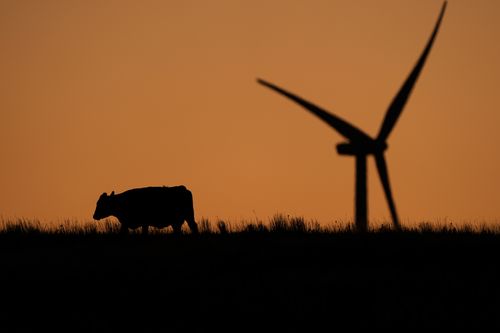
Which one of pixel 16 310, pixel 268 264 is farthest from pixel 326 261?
pixel 16 310

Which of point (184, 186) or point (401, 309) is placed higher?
point (184, 186)

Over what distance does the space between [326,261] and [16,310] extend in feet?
21.3

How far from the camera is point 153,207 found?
26266 mm

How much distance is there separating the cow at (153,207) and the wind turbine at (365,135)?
481 centimetres

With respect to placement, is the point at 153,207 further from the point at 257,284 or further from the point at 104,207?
the point at 257,284

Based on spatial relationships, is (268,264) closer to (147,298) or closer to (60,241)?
(147,298)

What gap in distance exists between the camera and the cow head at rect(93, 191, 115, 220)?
90.5 feet

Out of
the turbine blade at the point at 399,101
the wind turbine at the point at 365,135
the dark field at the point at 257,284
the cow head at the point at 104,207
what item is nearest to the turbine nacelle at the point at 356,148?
the wind turbine at the point at 365,135

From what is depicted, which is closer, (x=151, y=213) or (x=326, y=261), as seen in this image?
(x=326, y=261)

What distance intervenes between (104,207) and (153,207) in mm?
2301

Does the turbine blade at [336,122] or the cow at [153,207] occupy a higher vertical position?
the turbine blade at [336,122]

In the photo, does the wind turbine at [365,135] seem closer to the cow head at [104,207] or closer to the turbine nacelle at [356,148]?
the turbine nacelle at [356,148]

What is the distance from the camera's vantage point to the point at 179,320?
551 inches

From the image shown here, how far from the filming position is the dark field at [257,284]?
13.9 metres
